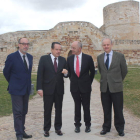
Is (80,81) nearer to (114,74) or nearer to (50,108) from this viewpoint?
(114,74)

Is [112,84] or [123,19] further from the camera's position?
[123,19]

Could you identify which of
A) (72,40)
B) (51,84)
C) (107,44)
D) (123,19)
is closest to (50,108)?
(51,84)

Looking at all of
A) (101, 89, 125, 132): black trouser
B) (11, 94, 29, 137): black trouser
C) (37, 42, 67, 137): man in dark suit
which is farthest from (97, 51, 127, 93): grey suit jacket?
(11, 94, 29, 137): black trouser

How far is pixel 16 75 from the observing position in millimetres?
3754

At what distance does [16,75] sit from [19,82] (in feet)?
0.47

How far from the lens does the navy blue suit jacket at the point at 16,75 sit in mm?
3715

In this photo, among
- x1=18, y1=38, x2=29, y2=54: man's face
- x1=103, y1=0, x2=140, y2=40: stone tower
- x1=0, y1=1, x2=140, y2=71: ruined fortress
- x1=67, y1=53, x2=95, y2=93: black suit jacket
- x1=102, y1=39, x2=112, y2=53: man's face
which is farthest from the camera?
x1=103, y1=0, x2=140, y2=40: stone tower

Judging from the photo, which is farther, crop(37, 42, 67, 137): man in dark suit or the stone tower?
the stone tower

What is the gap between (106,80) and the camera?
3955 mm

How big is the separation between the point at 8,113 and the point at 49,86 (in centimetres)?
225

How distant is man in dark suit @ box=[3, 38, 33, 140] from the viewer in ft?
12.0

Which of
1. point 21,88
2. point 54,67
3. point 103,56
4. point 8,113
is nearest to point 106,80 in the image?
point 103,56

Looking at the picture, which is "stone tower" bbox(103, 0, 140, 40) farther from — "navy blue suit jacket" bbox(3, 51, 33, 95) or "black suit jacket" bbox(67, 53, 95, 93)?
"navy blue suit jacket" bbox(3, 51, 33, 95)

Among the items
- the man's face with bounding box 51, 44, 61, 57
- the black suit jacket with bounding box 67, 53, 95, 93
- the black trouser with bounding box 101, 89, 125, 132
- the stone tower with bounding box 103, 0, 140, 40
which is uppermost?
the stone tower with bounding box 103, 0, 140, 40
